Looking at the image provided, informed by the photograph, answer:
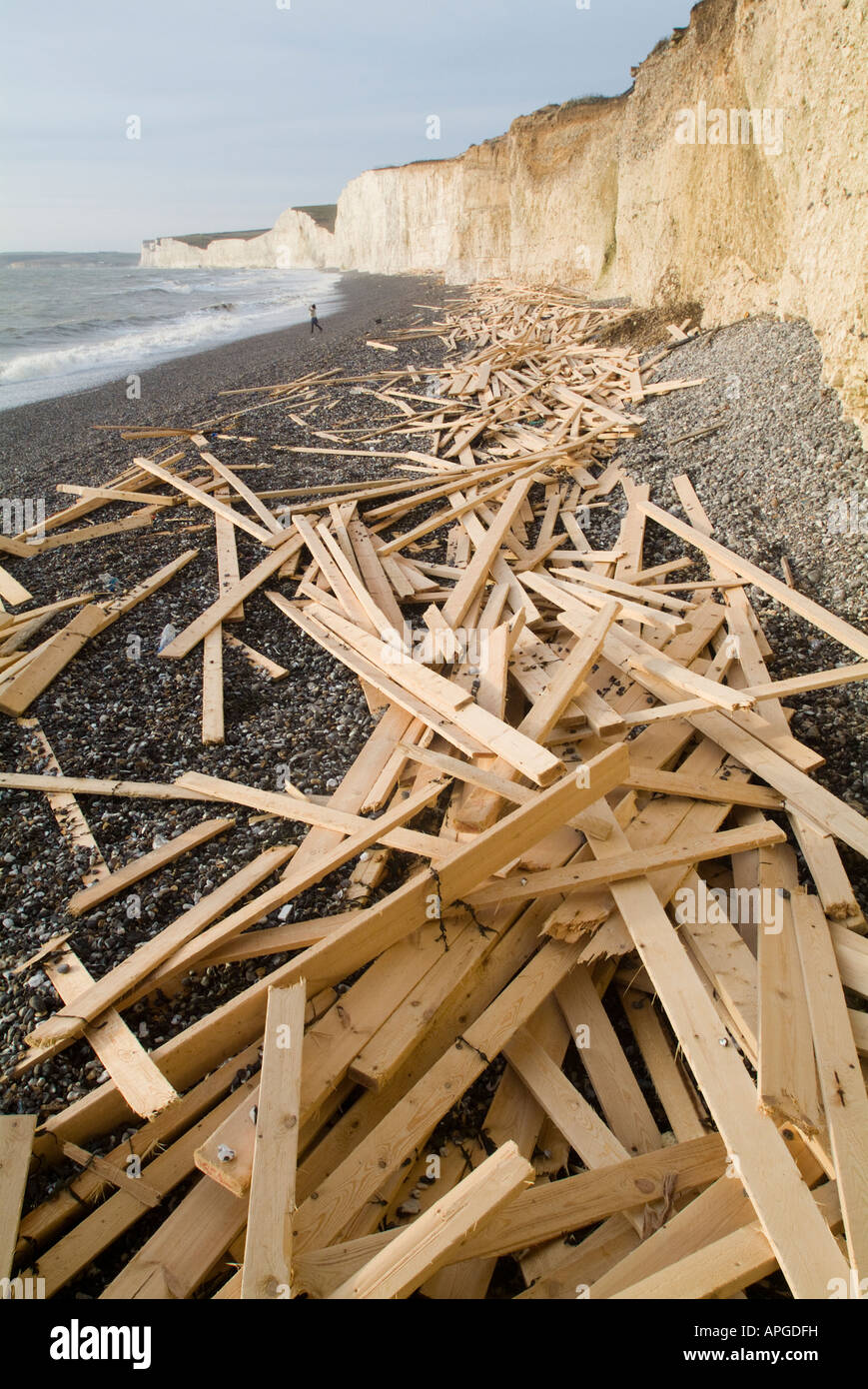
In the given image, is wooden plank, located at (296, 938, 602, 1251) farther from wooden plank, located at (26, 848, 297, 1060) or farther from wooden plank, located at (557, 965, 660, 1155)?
wooden plank, located at (26, 848, 297, 1060)

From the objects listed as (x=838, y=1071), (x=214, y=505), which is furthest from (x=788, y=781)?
(x=214, y=505)

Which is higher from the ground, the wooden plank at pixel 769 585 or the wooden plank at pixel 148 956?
the wooden plank at pixel 769 585

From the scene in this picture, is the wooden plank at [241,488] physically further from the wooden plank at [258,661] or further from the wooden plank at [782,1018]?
the wooden plank at [782,1018]

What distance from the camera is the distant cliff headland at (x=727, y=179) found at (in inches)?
285

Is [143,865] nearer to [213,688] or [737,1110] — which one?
[213,688]

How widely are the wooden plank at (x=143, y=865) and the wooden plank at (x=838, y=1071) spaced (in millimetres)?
2983

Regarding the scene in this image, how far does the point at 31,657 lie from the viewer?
547 centimetres

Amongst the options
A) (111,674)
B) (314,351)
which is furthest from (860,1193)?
(314,351)

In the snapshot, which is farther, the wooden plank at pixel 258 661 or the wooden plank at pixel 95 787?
the wooden plank at pixel 258 661

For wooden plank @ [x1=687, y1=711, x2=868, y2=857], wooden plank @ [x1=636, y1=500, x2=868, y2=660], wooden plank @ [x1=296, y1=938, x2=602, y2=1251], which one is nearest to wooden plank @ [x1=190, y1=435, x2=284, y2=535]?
wooden plank @ [x1=636, y1=500, x2=868, y2=660]

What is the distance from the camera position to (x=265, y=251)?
86500 mm

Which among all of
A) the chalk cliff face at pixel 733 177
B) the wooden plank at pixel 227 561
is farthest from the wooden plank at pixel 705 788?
the chalk cliff face at pixel 733 177
